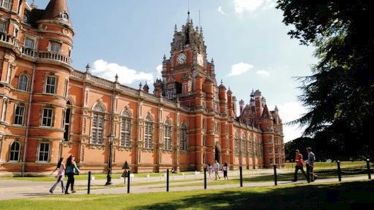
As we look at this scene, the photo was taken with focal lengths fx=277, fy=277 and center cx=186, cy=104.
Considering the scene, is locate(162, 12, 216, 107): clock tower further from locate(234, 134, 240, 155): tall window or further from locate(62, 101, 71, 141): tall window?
locate(62, 101, 71, 141): tall window

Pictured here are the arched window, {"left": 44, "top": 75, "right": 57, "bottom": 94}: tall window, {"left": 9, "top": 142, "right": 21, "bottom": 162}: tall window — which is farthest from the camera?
the arched window

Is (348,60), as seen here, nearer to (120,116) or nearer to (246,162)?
(120,116)

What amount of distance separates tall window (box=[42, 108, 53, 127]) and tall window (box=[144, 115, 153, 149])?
50.5 feet

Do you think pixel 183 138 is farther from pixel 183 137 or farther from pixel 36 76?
pixel 36 76

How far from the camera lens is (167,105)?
4578 centimetres

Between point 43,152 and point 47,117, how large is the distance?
3458 mm

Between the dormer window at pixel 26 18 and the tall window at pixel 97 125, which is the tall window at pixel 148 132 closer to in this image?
the tall window at pixel 97 125

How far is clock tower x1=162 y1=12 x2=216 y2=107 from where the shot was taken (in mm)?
54719

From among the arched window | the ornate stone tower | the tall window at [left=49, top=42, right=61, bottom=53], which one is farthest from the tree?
the arched window

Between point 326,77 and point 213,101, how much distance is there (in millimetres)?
44826

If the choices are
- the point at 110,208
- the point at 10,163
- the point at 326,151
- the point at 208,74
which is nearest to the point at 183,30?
the point at 208,74

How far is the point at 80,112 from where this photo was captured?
32.3 metres

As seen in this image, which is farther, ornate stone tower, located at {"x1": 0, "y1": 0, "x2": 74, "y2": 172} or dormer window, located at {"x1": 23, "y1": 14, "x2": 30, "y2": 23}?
dormer window, located at {"x1": 23, "y1": 14, "x2": 30, "y2": 23}

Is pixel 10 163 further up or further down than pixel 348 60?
further down
